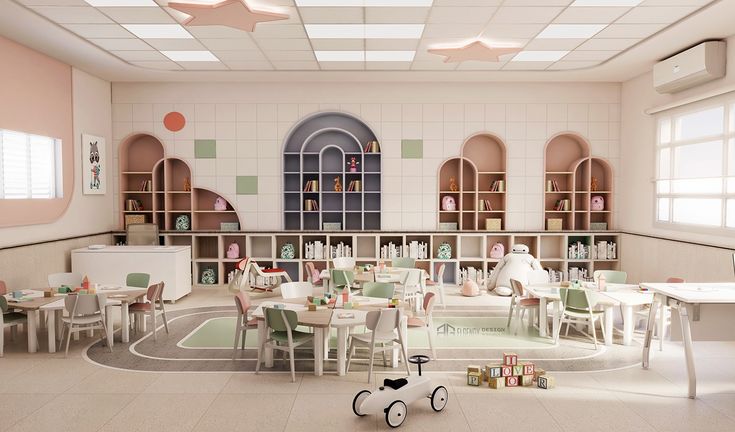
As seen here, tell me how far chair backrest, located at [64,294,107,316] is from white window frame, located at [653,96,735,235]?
8253mm

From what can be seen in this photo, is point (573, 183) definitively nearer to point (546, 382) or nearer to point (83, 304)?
point (546, 382)

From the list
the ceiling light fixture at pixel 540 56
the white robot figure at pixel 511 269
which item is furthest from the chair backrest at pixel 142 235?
the ceiling light fixture at pixel 540 56

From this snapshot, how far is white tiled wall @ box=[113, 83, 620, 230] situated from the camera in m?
10.9

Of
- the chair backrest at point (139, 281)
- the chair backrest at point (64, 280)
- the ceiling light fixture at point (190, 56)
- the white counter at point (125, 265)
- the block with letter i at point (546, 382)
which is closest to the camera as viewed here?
the block with letter i at point (546, 382)

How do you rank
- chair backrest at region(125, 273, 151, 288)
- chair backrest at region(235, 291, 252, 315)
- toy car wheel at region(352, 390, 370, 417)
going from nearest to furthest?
toy car wheel at region(352, 390, 370, 417) < chair backrest at region(235, 291, 252, 315) < chair backrest at region(125, 273, 151, 288)

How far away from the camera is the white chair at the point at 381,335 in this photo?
5.42 m

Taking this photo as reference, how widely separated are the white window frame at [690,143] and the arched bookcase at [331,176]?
502 centimetres

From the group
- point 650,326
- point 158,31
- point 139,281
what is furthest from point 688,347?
point 158,31

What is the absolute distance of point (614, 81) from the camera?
1074 centimetres

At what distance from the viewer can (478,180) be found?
37.0ft

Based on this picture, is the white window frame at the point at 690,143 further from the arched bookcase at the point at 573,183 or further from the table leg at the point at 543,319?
the table leg at the point at 543,319

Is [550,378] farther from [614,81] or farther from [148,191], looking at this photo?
[148,191]

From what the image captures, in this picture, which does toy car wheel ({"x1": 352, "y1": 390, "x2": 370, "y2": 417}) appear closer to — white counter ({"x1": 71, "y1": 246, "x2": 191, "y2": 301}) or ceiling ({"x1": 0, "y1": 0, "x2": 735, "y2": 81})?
ceiling ({"x1": 0, "y1": 0, "x2": 735, "y2": 81})

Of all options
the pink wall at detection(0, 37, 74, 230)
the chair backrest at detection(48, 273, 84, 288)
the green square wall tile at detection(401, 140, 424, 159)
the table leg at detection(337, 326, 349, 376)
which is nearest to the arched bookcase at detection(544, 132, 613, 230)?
the green square wall tile at detection(401, 140, 424, 159)
